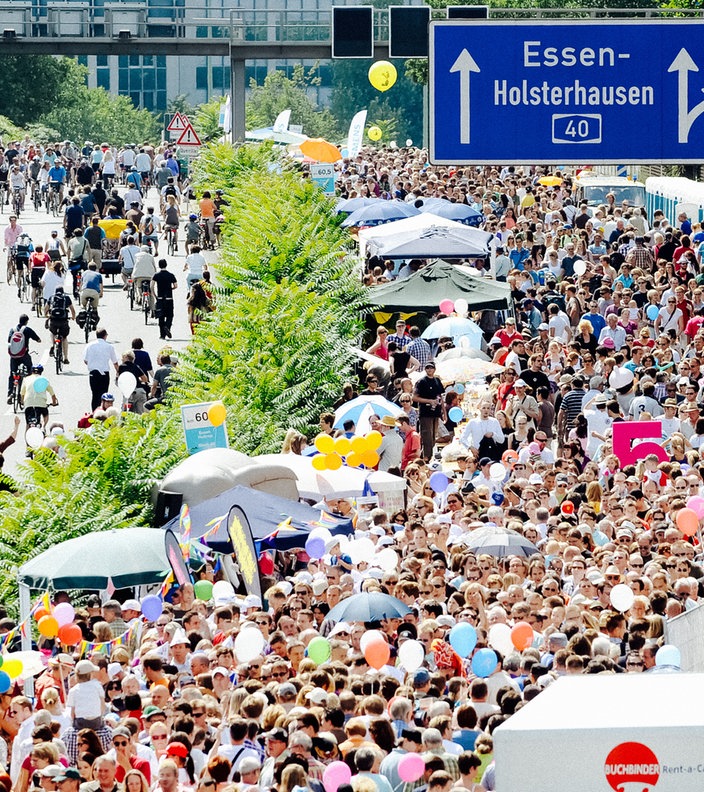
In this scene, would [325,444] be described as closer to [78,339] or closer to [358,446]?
[358,446]

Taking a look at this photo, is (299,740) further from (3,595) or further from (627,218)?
(627,218)

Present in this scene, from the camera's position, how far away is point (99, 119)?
98438 mm

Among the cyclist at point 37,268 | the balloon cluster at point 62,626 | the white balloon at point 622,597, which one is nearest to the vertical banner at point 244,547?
the balloon cluster at point 62,626

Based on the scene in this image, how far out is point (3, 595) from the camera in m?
16.4

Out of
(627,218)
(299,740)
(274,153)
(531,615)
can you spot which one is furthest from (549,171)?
(299,740)

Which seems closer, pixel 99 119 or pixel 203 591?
pixel 203 591

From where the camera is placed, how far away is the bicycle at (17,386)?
25.2m

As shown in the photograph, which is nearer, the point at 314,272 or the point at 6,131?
the point at 314,272

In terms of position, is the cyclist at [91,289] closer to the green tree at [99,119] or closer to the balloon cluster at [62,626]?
the balloon cluster at [62,626]

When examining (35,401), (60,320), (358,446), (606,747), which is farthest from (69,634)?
(60,320)

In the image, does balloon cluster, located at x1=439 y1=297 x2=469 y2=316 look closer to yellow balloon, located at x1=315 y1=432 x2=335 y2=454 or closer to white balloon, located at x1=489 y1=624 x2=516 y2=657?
yellow balloon, located at x1=315 y1=432 x2=335 y2=454

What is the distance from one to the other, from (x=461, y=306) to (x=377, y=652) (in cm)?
1334

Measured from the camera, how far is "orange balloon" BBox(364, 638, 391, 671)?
11.6 meters

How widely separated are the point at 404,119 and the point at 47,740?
4825 inches
